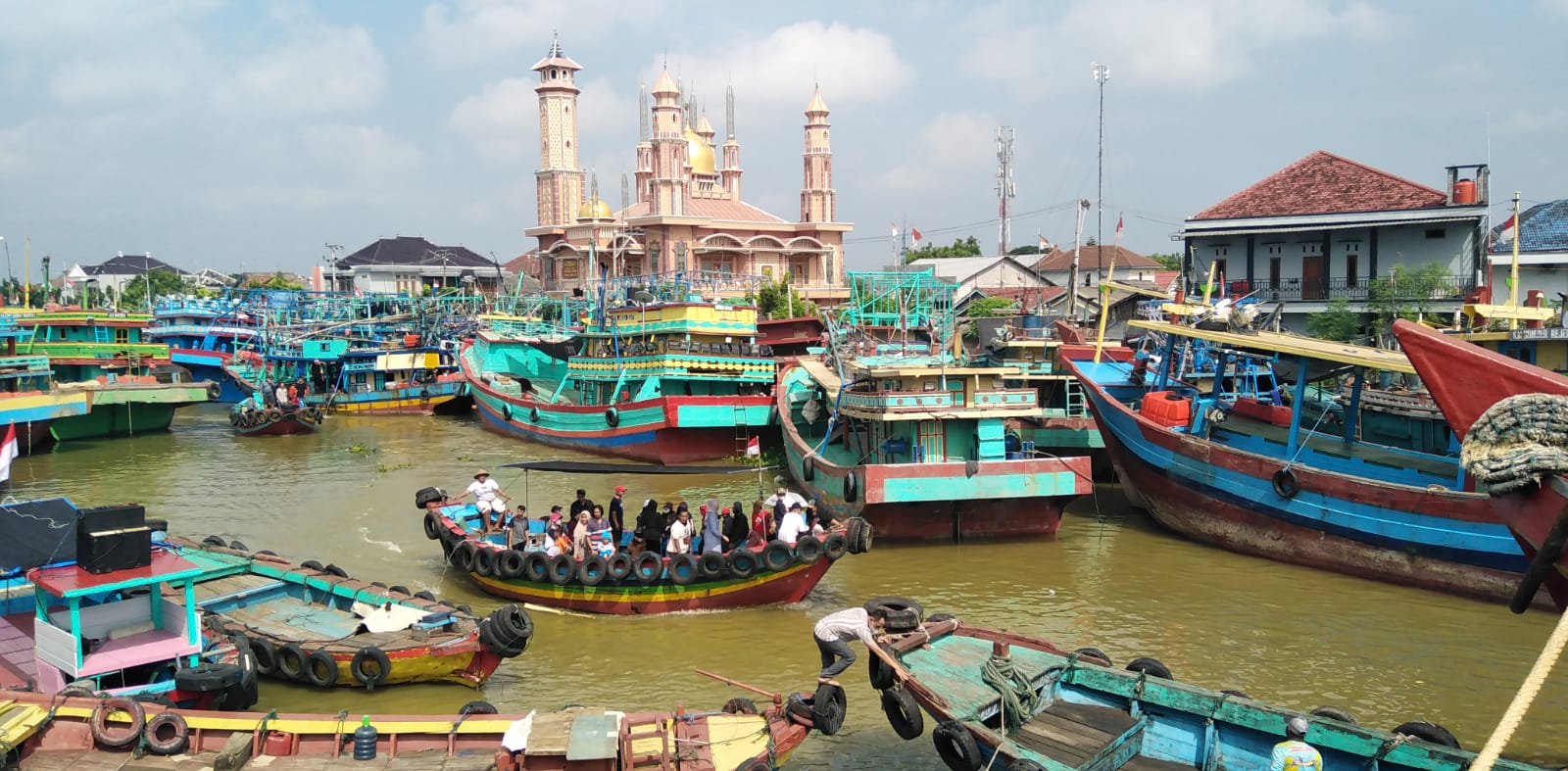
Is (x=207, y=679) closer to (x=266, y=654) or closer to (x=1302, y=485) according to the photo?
(x=266, y=654)

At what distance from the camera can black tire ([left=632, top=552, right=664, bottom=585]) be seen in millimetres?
15016

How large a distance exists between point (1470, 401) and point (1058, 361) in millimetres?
19375

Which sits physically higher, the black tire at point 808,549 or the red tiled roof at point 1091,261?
the red tiled roof at point 1091,261

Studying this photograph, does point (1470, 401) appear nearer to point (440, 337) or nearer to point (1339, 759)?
point (1339, 759)

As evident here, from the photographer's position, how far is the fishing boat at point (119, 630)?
1043 centimetres

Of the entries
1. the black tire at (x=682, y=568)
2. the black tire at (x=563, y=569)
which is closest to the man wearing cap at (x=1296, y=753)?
the black tire at (x=682, y=568)

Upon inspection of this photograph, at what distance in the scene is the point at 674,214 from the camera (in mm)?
59844

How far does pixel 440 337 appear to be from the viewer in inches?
1849

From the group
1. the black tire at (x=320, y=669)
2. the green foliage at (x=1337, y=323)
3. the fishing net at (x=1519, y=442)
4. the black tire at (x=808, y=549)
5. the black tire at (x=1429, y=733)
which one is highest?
the green foliage at (x=1337, y=323)

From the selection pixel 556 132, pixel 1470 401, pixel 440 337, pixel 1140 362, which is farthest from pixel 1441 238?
pixel 556 132

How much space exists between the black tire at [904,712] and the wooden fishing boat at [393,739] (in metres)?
0.85

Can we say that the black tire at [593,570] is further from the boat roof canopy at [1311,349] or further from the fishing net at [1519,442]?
the boat roof canopy at [1311,349]

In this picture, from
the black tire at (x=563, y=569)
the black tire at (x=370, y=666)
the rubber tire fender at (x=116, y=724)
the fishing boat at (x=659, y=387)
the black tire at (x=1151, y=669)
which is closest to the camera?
the rubber tire fender at (x=116, y=724)

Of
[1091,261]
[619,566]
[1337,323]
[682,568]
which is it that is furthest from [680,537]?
[1091,261]
